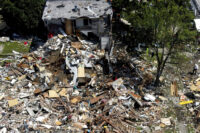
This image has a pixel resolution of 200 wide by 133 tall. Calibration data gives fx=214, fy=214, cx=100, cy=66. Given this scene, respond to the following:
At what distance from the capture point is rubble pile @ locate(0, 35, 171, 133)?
15305 mm

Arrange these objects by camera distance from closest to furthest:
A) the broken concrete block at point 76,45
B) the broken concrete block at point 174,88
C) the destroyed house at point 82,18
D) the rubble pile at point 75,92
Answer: the rubble pile at point 75,92 < the broken concrete block at point 174,88 < the broken concrete block at point 76,45 < the destroyed house at point 82,18

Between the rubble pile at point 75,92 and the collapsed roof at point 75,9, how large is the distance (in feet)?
7.77

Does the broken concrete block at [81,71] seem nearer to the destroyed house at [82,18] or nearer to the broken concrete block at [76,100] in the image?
the broken concrete block at [76,100]

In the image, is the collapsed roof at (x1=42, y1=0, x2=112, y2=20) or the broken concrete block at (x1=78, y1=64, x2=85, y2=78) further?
the collapsed roof at (x1=42, y1=0, x2=112, y2=20)

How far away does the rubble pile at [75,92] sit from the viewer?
50.2 ft

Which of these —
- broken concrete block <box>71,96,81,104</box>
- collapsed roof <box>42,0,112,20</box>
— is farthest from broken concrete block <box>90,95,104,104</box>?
collapsed roof <box>42,0,112,20</box>

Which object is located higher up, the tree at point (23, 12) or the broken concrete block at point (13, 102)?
the tree at point (23, 12)

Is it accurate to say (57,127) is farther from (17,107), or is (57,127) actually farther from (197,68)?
(197,68)

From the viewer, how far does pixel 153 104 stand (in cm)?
1714

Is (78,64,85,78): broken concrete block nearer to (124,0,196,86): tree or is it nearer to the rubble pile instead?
the rubble pile

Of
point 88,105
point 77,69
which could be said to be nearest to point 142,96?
point 88,105

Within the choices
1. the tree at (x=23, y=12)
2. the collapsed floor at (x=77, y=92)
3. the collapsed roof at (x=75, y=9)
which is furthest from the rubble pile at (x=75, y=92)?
the tree at (x=23, y=12)

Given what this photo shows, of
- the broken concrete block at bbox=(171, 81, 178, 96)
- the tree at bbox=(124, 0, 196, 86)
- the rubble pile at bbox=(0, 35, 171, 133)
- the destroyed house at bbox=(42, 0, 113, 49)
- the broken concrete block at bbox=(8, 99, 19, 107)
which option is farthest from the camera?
the destroyed house at bbox=(42, 0, 113, 49)

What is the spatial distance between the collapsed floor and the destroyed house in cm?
143
